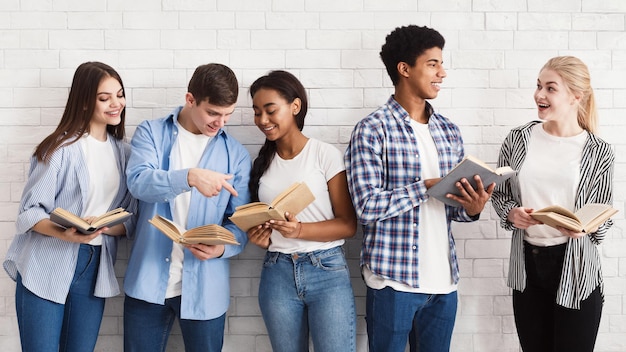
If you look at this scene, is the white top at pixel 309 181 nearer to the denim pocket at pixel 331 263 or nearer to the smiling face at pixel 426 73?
the denim pocket at pixel 331 263

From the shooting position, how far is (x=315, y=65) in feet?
9.48

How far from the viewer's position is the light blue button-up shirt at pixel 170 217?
2420 mm

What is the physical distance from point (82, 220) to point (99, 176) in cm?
36

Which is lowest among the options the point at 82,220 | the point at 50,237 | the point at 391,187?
the point at 50,237

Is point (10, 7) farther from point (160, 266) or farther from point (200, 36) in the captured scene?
point (160, 266)

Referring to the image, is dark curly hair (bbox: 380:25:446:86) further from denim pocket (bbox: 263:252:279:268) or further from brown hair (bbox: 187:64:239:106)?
denim pocket (bbox: 263:252:279:268)

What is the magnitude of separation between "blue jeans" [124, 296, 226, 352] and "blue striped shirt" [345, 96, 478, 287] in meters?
0.77

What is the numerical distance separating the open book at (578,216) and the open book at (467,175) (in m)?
0.22

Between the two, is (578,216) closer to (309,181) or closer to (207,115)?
(309,181)

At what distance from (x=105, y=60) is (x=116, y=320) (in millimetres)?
1381

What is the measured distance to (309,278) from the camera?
7.99ft

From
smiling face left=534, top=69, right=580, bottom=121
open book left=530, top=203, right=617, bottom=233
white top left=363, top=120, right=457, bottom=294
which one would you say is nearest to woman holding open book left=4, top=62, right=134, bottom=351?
white top left=363, top=120, right=457, bottom=294

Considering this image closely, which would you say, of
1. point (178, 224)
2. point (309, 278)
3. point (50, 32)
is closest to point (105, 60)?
point (50, 32)

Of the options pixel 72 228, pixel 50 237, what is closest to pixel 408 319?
pixel 72 228
